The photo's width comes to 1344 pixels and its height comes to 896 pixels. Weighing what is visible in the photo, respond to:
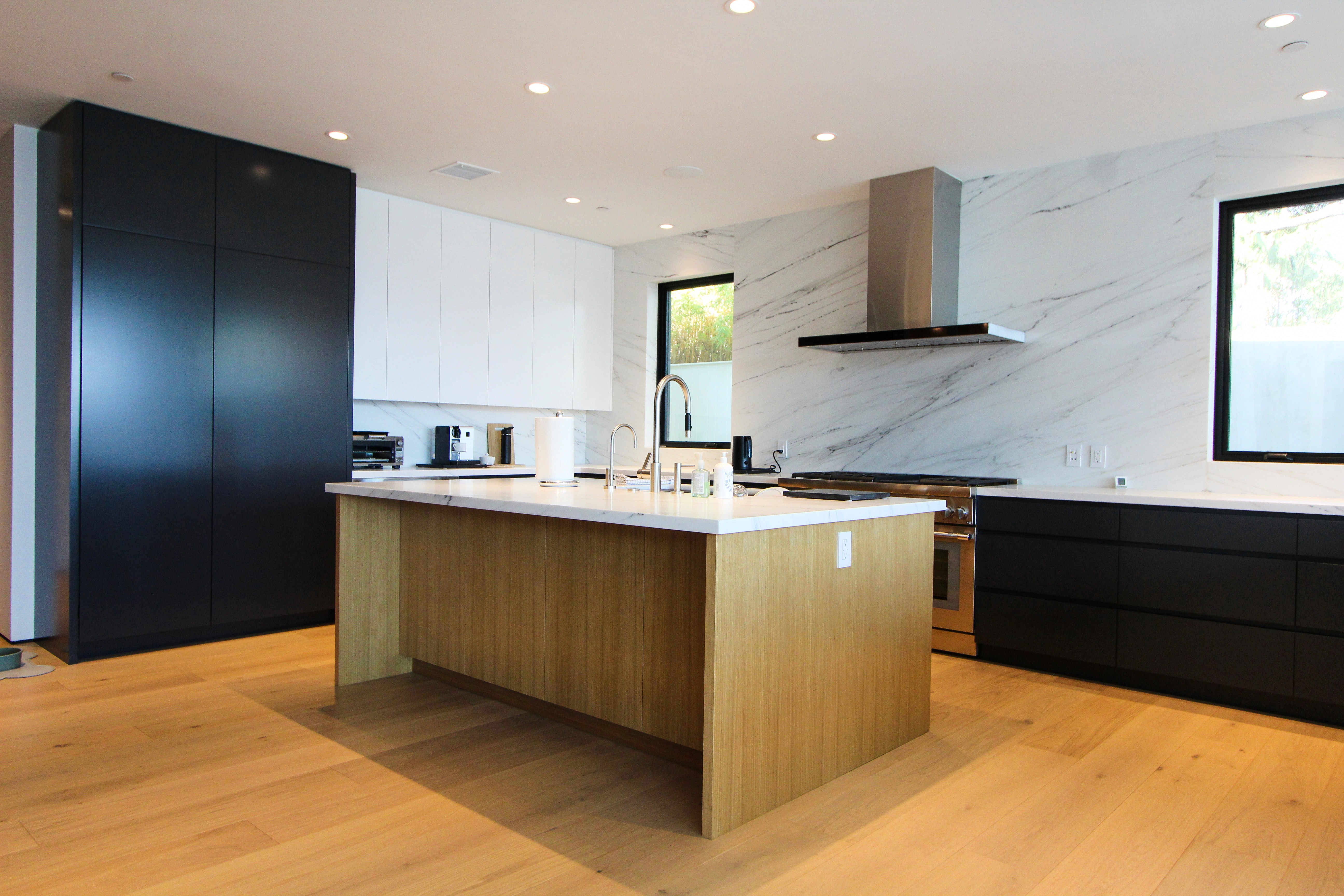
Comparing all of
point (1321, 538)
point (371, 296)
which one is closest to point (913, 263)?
point (1321, 538)

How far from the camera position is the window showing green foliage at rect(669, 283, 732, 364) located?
5.75 metres

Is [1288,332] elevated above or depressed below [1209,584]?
above

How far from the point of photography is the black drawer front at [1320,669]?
3.00m

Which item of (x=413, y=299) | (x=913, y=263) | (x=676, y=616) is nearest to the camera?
(x=676, y=616)

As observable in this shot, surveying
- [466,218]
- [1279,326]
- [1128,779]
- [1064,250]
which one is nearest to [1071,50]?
[1064,250]

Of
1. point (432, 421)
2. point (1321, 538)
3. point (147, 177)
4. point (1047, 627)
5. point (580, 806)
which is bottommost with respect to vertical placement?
point (580, 806)

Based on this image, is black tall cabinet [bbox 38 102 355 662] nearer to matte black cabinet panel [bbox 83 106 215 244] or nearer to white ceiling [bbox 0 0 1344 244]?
matte black cabinet panel [bbox 83 106 215 244]

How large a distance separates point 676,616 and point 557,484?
810mm

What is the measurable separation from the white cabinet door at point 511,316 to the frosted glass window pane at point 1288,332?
3.93 m

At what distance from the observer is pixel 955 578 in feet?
13.0

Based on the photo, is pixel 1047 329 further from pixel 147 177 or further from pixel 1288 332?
pixel 147 177

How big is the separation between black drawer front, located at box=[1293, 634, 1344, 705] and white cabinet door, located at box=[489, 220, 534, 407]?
428 cm

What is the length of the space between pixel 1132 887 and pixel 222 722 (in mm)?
2727

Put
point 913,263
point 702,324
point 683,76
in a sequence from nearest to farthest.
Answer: point 683,76 < point 913,263 < point 702,324
